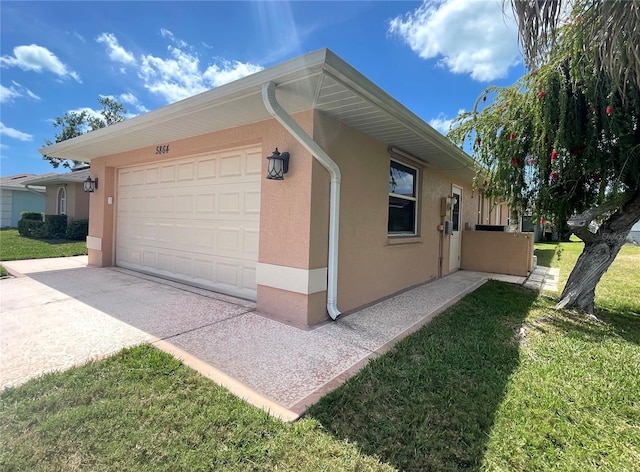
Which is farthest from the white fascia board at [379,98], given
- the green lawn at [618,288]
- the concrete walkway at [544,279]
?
the concrete walkway at [544,279]

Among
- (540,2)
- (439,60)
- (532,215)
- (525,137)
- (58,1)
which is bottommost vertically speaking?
(532,215)

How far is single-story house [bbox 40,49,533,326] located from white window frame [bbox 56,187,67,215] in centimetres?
972

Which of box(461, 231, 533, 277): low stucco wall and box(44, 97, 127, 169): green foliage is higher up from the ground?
box(44, 97, 127, 169): green foliage

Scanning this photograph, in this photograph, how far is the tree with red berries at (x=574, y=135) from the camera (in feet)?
10.9

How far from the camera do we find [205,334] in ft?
12.2

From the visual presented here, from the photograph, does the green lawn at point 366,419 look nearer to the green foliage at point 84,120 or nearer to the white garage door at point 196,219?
the white garage door at point 196,219

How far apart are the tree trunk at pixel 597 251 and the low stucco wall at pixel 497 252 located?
152 inches

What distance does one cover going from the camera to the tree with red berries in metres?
3.33

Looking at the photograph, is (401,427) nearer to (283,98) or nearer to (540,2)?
(283,98)

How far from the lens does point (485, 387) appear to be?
2.70m

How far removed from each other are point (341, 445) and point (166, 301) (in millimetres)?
3922

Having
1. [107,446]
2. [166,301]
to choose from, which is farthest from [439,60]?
[107,446]

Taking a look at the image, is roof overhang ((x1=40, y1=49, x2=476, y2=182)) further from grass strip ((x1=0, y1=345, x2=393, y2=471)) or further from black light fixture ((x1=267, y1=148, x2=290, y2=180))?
grass strip ((x1=0, y1=345, x2=393, y2=471))

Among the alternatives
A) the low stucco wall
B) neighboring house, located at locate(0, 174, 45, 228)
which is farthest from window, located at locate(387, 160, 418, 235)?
neighboring house, located at locate(0, 174, 45, 228)
